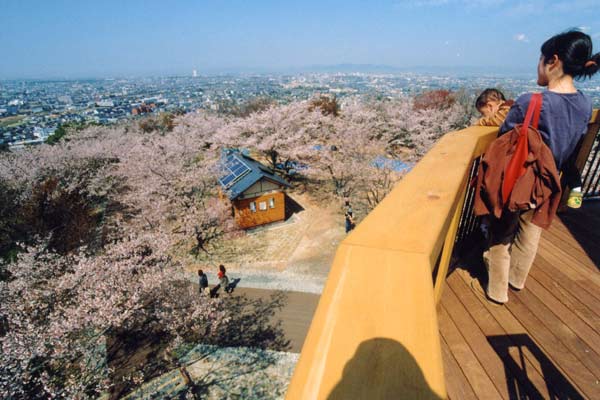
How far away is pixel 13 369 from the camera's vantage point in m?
5.21

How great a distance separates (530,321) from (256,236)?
41.8ft

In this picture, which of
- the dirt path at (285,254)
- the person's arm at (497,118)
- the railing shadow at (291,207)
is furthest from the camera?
the railing shadow at (291,207)

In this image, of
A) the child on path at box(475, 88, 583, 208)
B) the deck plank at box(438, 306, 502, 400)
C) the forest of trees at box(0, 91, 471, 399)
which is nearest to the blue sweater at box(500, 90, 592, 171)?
the child on path at box(475, 88, 583, 208)

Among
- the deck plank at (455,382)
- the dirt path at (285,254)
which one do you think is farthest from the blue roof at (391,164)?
the deck plank at (455,382)

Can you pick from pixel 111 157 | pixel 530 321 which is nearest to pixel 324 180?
pixel 111 157

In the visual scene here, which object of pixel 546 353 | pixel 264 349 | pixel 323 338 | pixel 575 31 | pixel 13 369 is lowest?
pixel 264 349

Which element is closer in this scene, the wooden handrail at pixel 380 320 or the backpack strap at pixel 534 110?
the wooden handrail at pixel 380 320

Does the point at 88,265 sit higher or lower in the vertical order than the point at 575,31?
lower

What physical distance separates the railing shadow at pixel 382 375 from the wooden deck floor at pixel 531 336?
4.30 ft

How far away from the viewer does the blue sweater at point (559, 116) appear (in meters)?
1.65

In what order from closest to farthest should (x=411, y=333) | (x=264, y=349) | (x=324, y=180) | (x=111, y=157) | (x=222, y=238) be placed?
1. (x=411, y=333)
2. (x=264, y=349)
3. (x=222, y=238)
4. (x=111, y=157)
5. (x=324, y=180)

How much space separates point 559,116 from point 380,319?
1.91 metres

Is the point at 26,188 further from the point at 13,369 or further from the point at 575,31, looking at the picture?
the point at 575,31

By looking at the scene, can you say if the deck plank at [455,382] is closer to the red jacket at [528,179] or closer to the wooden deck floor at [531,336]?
the wooden deck floor at [531,336]
